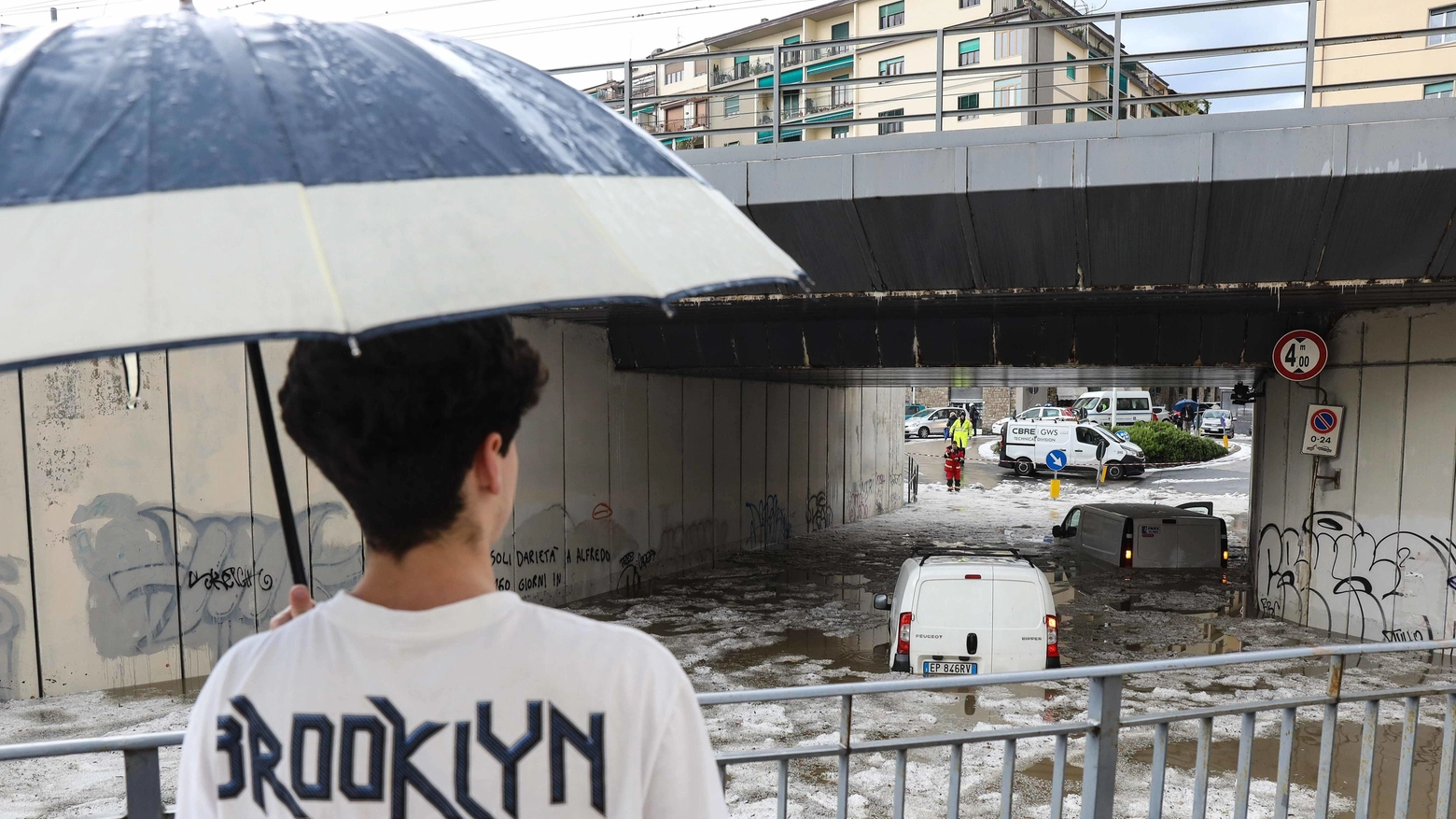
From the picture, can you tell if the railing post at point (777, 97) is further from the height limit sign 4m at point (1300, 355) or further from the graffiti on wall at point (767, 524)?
the graffiti on wall at point (767, 524)

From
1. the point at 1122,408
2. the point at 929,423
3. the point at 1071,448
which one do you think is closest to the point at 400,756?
the point at 1071,448

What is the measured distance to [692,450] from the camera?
1925 centimetres

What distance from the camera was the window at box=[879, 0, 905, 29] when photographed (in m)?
56.9

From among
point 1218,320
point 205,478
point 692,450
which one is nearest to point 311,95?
point 205,478

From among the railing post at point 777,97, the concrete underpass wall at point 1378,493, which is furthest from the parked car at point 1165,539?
the railing post at point 777,97

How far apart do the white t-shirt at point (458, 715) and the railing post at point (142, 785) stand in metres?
1.92

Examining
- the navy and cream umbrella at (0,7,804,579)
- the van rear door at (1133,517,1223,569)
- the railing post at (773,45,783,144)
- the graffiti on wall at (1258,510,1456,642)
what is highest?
the railing post at (773,45,783,144)

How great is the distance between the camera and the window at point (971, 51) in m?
50.1

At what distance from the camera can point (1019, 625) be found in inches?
394

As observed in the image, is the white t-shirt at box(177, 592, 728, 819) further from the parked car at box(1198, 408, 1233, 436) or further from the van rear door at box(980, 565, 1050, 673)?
the parked car at box(1198, 408, 1233, 436)

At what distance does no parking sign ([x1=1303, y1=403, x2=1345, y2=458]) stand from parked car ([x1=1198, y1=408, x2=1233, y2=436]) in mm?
44572

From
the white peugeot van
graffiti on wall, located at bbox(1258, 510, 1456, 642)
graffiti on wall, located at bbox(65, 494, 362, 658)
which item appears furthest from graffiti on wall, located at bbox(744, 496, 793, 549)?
the white peugeot van

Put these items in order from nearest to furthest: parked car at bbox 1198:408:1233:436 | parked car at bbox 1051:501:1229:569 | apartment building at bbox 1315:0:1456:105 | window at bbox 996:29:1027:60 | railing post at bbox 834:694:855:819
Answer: railing post at bbox 834:694:855:819 → parked car at bbox 1051:501:1229:569 → apartment building at bbox 1315:0:1456:105 → window at bbox 996:29:1027:60 → parked car at bbox 1198:408:1233:436

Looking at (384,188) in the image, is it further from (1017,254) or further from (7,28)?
(1017,254)
